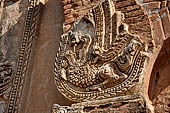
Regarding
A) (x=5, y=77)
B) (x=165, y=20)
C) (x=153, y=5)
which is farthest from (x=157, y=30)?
(x=5, y=77)

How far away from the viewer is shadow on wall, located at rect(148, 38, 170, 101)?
292 cm

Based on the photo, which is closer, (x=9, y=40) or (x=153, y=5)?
(x=153, y=5)

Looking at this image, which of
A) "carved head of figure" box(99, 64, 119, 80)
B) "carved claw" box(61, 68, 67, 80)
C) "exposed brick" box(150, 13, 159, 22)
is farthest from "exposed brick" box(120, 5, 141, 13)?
"carved claw" box(61, 68, 67, 80)

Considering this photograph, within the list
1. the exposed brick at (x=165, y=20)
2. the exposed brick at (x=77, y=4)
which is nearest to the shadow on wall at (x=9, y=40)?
the exposed brick at (x=77, y=4)

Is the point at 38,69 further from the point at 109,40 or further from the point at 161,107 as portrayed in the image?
the point at 161,107

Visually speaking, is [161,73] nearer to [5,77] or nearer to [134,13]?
[134,13]

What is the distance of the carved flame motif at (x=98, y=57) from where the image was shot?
9.36ft

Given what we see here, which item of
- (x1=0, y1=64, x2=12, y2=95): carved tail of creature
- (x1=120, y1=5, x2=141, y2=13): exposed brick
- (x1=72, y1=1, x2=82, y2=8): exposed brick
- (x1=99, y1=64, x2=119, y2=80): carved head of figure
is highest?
(x1=72, y1=1, x2=82, y2=8): exposed brick

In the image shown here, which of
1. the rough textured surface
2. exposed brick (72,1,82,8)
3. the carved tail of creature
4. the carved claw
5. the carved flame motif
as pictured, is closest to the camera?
the carved flame motif

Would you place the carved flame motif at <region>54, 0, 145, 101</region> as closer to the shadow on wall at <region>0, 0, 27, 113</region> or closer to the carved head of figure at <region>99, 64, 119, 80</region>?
the carved head of figure at <region>99, 64, 119, 80</region>

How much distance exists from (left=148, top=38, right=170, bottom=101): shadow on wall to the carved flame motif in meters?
0.20

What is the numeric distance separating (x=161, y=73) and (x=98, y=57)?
1.85 feet

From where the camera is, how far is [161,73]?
299 centimetres

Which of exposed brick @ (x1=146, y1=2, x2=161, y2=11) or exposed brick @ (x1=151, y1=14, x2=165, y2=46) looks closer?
exposed brick @ (x1=151, y1=14, x2=165, y2=46)
